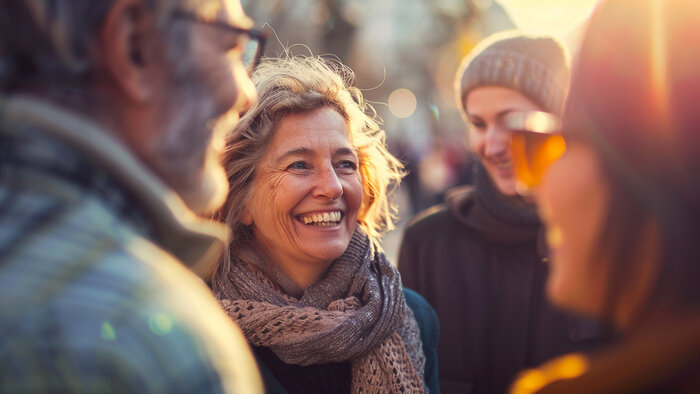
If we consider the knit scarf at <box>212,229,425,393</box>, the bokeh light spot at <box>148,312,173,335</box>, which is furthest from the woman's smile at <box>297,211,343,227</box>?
the bokeh light spot at <box>148,312,173,335</box>

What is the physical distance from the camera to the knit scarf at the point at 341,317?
2.43 metres

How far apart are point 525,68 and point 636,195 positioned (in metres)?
2.42

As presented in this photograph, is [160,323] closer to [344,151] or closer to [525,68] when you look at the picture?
[344,151]

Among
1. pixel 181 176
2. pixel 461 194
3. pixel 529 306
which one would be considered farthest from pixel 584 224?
pixel 461 194

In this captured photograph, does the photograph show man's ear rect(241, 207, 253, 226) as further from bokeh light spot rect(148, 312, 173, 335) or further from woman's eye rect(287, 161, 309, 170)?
bokeh light spot rect(148, 312, 173, 335)

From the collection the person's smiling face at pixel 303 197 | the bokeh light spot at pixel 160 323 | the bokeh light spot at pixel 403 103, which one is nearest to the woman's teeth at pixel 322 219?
the person's smiling face at pixel 303 197

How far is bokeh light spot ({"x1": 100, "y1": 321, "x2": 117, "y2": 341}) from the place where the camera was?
94 centimetres

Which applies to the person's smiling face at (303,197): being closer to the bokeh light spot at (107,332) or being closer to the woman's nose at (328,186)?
the woman's nose at (328,186)

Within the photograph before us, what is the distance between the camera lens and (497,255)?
3.46 meters

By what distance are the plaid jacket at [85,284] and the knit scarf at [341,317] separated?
1.34m

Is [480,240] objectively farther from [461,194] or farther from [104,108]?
[104,108]

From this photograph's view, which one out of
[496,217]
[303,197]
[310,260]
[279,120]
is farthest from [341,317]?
[496,217]

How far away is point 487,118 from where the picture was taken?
345 cm

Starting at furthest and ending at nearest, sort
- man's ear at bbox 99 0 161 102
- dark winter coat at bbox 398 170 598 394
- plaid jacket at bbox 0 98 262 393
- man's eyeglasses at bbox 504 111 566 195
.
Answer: dark winter coat at bbox 398 170 598 394 < man's eyeglasses at bbox 504 111 566 195 < man's ear at bbox 99 0 161 102 < plaid jacket at bbox 0 98 262 393
